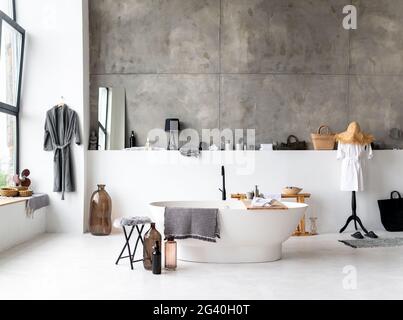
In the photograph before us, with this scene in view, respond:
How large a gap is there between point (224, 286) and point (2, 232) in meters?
3.04

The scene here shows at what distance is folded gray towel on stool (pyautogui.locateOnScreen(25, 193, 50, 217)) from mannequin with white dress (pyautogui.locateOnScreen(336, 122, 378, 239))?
166 inches

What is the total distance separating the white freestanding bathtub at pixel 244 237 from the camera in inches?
219

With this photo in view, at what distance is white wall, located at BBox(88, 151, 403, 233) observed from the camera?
27.1 ft

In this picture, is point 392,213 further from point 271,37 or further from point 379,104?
point 271,37

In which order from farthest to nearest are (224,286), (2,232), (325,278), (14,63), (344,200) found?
(344,200)
(14,63)
(2,232)
(325,278)
(224,286)

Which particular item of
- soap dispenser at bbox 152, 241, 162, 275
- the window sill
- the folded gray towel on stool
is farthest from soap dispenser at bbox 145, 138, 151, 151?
soap dispenser at bbox 152, 241, 162, 275

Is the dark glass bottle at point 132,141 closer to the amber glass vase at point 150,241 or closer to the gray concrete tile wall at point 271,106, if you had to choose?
the gray concrete tile wall at point 271,106

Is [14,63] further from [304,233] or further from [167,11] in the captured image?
[304,233]

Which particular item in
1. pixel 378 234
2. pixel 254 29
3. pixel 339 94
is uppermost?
pixel 254 29

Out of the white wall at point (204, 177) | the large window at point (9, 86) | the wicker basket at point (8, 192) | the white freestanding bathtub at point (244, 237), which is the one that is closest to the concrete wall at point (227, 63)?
the white wall at point (204, 177)

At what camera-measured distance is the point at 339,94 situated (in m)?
8.55

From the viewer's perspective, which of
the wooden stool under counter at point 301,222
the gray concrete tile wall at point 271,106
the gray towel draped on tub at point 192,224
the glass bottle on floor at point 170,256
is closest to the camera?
the glass bottle on floor at point 170,256

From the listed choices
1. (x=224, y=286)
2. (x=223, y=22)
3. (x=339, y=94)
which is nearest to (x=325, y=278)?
(x=224, y=286)

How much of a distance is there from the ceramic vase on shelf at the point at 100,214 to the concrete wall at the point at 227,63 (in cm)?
112
